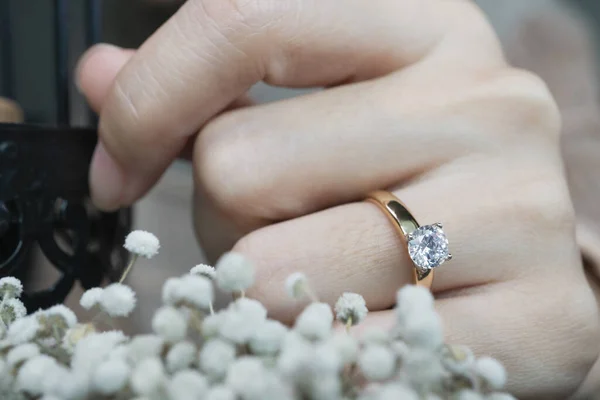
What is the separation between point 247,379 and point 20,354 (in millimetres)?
92

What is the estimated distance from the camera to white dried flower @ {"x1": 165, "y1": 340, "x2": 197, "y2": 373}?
6.7 inches

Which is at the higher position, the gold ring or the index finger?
the index finger

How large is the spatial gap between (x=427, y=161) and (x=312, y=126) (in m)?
0.09

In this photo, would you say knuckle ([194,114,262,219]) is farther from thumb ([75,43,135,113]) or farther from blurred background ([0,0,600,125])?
blurred background ([0,0,600,125])

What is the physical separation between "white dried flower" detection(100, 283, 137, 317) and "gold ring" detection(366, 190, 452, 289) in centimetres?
21

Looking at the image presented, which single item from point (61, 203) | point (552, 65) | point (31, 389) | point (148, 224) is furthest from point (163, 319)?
point (552, 65)

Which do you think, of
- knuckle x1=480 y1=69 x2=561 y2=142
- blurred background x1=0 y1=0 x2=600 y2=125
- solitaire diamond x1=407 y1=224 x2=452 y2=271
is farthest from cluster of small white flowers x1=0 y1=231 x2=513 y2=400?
blurred background x1=0 y1=0 x2=600 y2=125

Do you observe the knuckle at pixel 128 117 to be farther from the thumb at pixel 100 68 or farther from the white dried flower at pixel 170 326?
the white dried flower at pixel 170 326

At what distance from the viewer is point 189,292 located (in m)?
0.18

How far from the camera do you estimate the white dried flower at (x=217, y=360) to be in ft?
0.54

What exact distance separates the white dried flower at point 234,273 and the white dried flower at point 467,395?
0.26 ft

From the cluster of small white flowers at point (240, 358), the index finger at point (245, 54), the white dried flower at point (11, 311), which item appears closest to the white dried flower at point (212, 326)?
the cluster of small white flowers at point (240, 358)

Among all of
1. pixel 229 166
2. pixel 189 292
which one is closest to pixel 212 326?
pixel 189 292

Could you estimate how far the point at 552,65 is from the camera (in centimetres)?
101
